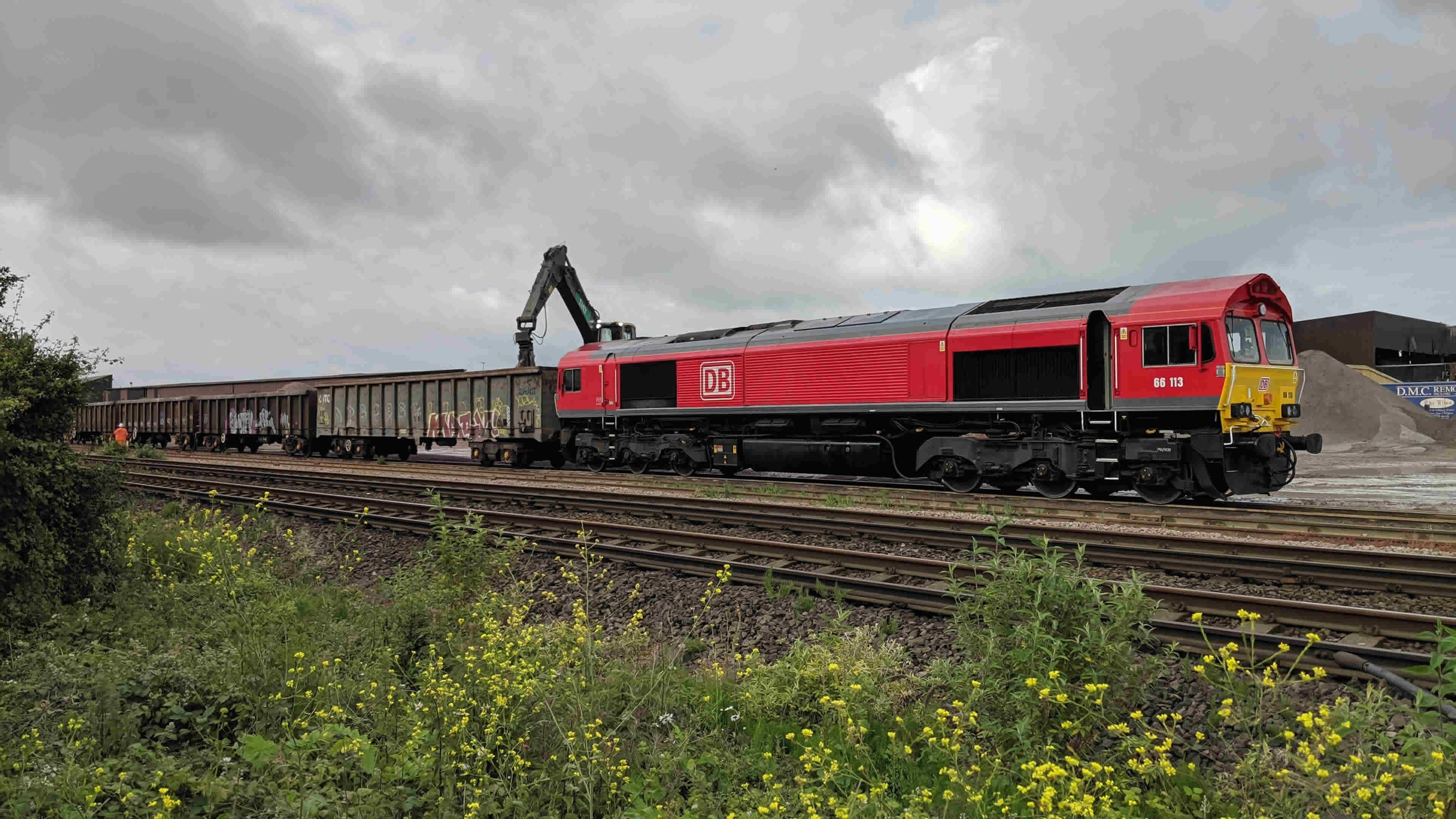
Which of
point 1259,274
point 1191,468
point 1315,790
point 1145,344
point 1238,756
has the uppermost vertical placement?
point 1259,274

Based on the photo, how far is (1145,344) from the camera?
13.4 metres

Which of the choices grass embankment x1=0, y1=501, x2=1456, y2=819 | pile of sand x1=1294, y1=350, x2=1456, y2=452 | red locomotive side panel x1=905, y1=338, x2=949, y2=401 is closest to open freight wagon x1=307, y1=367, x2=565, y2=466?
red locomotive side panel x1=905, y1=338, x2=949, y2=401

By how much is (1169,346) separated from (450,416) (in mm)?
22442

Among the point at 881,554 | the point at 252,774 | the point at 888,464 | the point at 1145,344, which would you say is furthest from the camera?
the point at 888,464

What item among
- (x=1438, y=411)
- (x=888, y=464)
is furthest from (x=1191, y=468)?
(x=1438, y=411)

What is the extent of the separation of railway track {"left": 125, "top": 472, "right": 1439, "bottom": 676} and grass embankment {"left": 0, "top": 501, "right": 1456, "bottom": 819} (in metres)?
0.65

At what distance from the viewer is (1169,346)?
43.4 ft

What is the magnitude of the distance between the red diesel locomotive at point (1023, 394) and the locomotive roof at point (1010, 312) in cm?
4

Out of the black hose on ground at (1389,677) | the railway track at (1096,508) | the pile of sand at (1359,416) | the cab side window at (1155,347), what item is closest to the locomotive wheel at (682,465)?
the railway track at (1096,508)

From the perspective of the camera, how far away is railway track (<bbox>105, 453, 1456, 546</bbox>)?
36.0ft

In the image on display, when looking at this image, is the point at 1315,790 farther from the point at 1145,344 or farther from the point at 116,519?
Answer: the point at 1145,344

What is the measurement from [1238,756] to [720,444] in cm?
1490

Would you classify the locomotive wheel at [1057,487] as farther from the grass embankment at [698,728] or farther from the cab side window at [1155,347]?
the grass embankment at [698,728]

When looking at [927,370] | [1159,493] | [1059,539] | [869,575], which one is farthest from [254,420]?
[1059,539]
